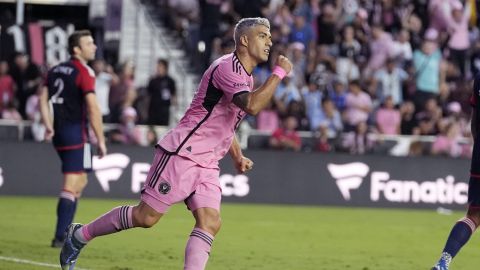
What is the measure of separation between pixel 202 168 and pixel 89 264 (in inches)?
110

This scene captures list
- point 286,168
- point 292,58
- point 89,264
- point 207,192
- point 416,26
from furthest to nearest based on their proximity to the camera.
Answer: point 416,26 → point 292,58 → point 286,168 → point 89,264 → point 207,192

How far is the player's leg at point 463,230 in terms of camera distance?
11.2m

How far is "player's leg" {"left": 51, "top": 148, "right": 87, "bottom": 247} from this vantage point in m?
13.5

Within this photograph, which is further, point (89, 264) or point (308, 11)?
point (308, 11)

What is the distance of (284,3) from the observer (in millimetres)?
25688

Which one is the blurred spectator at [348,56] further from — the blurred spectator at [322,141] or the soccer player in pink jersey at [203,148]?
the soccer player in pink jersey at [203,148]

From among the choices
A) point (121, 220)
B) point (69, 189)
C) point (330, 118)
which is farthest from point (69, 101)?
point (330, 118)

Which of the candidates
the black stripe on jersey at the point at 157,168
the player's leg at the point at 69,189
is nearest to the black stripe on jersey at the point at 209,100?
the black stripe on jersey at the point at 157,168

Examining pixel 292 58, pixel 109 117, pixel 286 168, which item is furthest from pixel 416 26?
pixel 109 117

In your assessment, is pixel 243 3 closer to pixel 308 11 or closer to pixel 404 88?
pixel 308 11

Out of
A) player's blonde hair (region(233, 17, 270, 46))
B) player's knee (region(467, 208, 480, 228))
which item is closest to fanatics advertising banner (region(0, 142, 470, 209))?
player's knee (region(467, 208, 480, 228))

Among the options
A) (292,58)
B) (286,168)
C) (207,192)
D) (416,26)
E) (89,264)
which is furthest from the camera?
(416,26)

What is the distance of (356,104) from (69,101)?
10.8 m

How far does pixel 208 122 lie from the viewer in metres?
9.79
